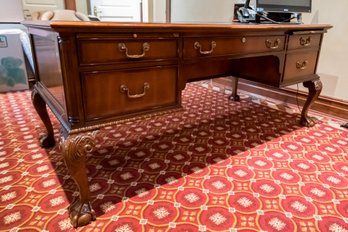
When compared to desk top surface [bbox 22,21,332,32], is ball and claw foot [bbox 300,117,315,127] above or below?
below

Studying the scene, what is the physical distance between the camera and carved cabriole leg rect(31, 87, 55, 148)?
1664mm

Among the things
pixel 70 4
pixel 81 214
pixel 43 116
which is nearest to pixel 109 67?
pixel 81 214

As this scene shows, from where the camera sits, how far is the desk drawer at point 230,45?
49.4 inches

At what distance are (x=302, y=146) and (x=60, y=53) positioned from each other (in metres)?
1.71

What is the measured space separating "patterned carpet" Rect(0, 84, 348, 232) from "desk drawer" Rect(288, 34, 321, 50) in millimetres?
682

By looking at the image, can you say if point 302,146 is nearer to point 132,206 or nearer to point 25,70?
point 132,206

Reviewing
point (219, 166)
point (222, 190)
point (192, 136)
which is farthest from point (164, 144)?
point (222, 190)

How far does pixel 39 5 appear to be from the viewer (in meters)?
3.92

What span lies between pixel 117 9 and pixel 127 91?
3.94m

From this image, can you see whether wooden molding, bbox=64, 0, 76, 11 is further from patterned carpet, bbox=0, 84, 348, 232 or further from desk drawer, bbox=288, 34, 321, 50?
desk drawer, bbox=288, 34, 321, 50

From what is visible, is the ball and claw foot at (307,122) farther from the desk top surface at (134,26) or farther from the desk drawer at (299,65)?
the desk top surface at (134,26)

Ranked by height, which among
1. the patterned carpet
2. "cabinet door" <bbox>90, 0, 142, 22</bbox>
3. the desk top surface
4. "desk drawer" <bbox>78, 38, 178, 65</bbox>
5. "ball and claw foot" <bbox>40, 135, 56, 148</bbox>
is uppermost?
"cabinet door" <bbox>90, 0, 142, 22</bbox>

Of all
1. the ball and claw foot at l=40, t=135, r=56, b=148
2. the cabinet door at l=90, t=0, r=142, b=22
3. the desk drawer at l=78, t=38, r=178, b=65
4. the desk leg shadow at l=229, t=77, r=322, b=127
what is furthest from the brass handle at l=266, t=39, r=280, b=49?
the cabinet door at l=90, t=0, r=142, b=22

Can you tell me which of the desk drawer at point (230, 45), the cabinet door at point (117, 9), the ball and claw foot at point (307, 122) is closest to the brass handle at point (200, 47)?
the desk drawer at point (230, 45)
